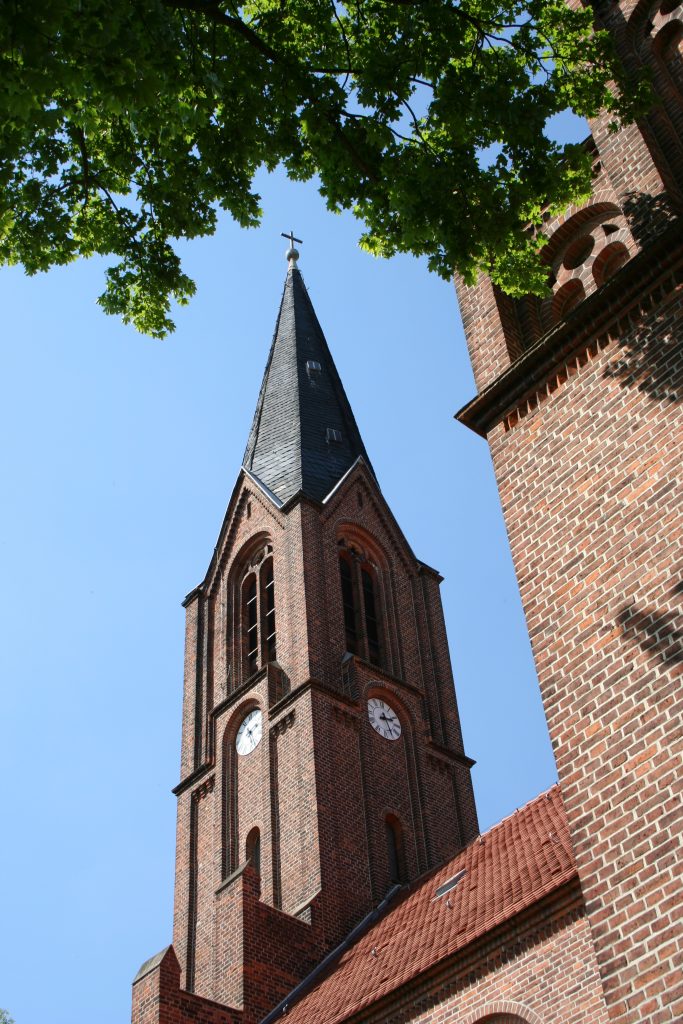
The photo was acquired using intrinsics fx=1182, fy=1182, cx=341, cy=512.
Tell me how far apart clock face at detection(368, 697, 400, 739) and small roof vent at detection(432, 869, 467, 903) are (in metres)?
7.20

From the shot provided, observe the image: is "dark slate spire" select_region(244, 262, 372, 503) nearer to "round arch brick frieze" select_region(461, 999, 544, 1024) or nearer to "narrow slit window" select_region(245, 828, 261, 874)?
"narrow slit window" select_region(245, 828, 261, 874)

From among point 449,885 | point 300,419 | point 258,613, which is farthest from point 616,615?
point 300,419

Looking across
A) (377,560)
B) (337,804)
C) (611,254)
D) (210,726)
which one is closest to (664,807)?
(611,254)

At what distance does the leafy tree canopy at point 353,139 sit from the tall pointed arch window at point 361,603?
57.3 feet

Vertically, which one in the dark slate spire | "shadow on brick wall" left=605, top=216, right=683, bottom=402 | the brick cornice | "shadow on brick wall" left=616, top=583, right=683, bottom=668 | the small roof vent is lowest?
"shadow on brick wall" left=616, top=583, right=683, bottom=668

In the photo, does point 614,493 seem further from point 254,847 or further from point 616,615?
point 254,847

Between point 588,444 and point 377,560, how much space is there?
20.8 m

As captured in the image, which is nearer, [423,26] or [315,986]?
[423,26]

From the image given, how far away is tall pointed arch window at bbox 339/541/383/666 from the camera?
26.8 meters

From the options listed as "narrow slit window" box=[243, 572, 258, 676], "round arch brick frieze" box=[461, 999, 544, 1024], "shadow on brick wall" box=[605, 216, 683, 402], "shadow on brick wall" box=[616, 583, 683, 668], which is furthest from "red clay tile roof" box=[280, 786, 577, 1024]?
"narrow slit window" box=[243, 572, 258, 676]

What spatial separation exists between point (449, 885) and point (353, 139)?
38.3 feet

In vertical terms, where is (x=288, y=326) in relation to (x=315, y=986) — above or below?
above

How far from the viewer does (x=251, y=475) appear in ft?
99.7

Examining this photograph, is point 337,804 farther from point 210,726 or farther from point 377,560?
point 377,560
